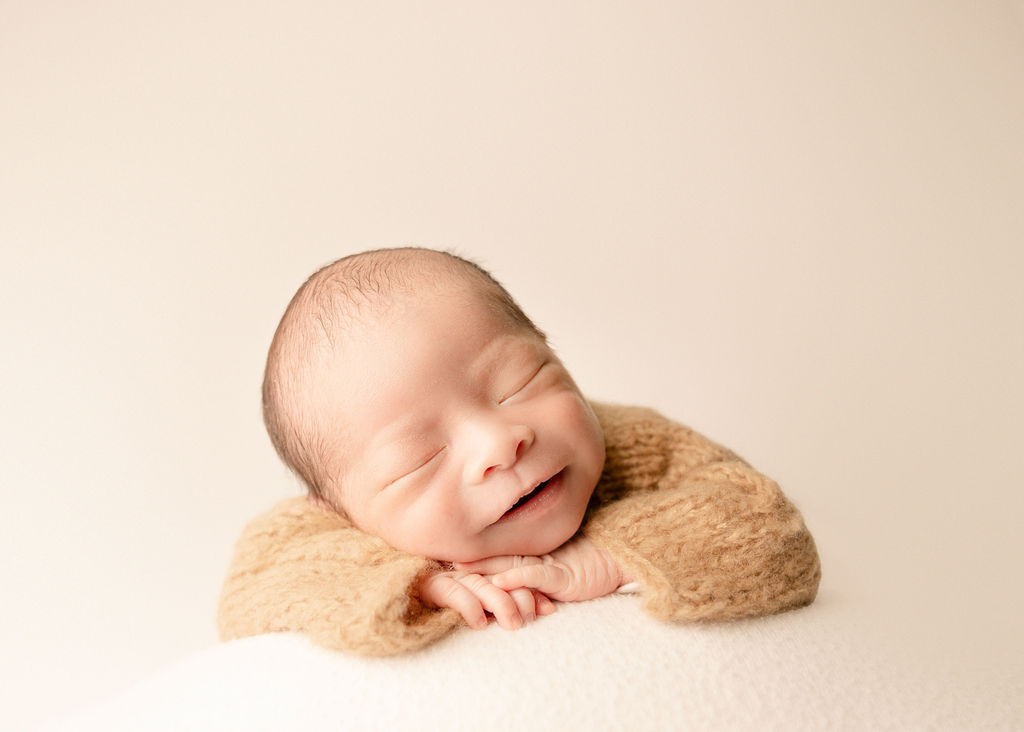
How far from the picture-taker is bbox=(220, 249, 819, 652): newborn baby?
1.53 m

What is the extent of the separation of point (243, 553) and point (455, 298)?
685 millimetres

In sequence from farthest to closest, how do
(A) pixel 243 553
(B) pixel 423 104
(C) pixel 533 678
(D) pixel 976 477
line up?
(B) pixel 423 104
(D) pixel 976 477
(A) pixel 243 553
(C) pixel 533 678

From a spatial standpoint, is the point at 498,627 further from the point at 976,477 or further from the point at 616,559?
the point at 976,477

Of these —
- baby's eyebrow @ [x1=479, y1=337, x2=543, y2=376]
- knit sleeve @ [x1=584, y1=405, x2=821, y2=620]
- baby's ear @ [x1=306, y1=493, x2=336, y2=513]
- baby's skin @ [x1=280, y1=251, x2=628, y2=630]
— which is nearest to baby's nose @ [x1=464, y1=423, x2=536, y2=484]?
baby's skin @ [x1=280, y1=251, x2=628, y2=630]

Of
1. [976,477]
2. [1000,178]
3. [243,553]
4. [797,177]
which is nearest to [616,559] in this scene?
[243,553]

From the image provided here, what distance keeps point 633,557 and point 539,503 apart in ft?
0.59

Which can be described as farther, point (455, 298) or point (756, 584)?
point (455, 298)

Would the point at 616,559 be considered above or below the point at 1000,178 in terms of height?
below

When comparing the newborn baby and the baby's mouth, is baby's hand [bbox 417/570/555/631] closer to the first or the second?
the newborn baby

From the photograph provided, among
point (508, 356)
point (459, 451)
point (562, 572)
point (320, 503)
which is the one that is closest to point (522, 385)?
point (508, 356)

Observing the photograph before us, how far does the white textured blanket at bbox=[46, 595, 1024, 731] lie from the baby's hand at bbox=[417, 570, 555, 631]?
2cm

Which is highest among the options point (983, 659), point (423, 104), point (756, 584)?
point (423, 104)

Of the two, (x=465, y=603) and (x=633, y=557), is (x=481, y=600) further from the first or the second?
(x=633, y=557)

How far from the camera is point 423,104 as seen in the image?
324 cm
